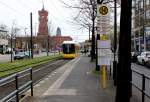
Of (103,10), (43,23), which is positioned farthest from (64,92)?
(43,23)

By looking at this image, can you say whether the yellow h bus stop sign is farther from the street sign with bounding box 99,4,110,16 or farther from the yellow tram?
the yellow tram

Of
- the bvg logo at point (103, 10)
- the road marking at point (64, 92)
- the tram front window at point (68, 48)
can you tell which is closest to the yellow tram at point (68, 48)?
the tram front window at point (68, 48)

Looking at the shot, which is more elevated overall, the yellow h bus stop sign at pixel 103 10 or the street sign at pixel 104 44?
the yellow h bus stop sign at pixel 103 10

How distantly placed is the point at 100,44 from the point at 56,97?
5010 mm

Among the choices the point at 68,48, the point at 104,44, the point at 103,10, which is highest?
the point at 103,10

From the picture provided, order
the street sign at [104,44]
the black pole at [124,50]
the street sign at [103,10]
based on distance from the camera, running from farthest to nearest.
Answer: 1. the street sign at [104,44]
2. the street sign at [103,10]
3. the black pole at [124,50]

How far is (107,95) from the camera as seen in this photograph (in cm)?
1490

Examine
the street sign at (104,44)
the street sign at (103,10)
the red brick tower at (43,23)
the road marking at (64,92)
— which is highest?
the red brick tower at (43,23)

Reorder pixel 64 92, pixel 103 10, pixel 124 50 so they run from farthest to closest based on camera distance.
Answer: pixel 103 10 → pixel 64 92 → pixel 124 50

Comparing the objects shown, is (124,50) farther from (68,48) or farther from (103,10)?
(68,48)

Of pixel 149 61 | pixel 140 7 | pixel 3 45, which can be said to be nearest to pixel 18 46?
pixel 3 45

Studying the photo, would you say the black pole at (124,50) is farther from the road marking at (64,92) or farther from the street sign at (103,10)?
the street sign at (103,10)

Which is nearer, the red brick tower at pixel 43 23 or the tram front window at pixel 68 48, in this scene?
the tram front window at pixel 68 48

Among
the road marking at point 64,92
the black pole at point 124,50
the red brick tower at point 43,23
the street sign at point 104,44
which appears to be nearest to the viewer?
the black pole at point 124,50
